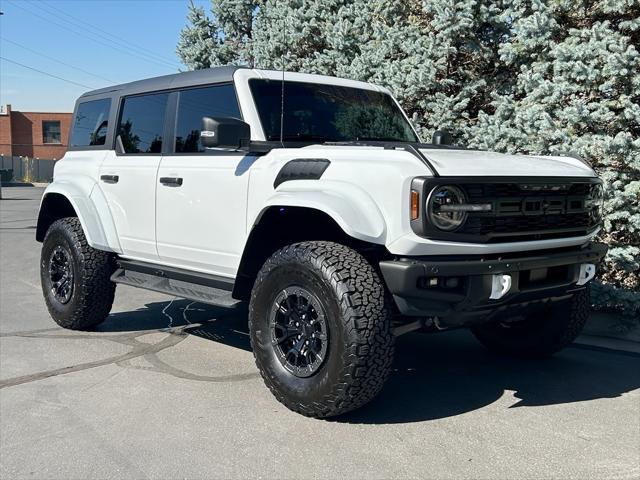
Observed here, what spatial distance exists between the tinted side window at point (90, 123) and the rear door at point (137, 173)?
1.07 feet

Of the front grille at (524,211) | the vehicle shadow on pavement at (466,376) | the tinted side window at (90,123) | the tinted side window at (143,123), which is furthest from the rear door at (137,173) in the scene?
the front grille at (524,211)

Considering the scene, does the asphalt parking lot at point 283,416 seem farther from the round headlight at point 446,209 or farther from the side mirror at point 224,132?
the side mirror at point 224,132

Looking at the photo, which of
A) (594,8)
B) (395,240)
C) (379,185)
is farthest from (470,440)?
(594,8)

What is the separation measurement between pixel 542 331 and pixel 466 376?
0.65 meters

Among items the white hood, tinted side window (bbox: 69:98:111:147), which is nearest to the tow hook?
the white hood

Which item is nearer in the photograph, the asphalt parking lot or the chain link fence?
the asphalt parking lot

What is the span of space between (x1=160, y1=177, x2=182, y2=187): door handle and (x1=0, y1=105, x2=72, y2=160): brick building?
4750 cm

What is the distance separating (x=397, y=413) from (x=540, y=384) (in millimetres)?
1188

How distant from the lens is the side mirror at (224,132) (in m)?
3.97

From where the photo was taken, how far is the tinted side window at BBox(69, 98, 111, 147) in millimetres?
6023

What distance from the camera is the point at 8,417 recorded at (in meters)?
3.86

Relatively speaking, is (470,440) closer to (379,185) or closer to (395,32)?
(379,185)

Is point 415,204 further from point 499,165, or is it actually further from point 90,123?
point 90,123

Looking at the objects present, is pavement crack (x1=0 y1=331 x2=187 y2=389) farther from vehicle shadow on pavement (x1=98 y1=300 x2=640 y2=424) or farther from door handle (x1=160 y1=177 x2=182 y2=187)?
door handle (x1=160 y1=177 x2=182 y2=187)
